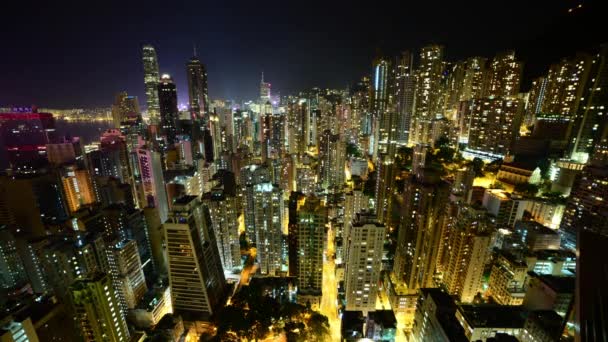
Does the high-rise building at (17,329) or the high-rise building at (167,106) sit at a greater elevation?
the high-rise building at (167,106)

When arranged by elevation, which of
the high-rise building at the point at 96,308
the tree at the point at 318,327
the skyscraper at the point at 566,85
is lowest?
the tree at the point at 318,327

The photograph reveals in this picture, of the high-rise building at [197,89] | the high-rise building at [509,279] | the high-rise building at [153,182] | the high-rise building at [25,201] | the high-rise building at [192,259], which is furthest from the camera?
the high-rise building at [197,89]

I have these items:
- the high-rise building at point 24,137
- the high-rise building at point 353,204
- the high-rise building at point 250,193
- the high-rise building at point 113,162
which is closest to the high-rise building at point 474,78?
→ the high-rise building at point 353,204

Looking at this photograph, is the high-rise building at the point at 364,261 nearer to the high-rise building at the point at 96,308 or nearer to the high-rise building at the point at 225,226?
the high-rise building at the point at 225,226

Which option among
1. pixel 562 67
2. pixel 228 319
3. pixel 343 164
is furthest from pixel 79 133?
pixel 562 67

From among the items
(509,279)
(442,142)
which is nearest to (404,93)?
(442,142)

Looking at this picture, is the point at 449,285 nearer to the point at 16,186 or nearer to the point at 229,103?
the point at 16,186
